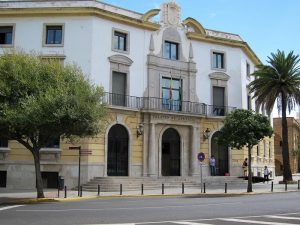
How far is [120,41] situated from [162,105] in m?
5.83

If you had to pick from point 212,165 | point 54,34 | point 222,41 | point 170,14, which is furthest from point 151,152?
point 222,41

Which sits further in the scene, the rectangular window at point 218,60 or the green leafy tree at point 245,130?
the rectangular window at point 218,60

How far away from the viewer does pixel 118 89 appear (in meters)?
33.5

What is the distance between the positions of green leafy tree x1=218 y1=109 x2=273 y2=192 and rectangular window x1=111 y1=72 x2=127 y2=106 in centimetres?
812

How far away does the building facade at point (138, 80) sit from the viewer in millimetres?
31484

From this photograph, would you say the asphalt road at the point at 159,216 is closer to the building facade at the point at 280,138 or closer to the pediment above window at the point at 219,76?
the pediment above window at the point at 219,76

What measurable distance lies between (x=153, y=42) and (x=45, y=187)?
44.7 feet

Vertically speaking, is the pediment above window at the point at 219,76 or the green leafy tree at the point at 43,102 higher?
the pediment above window at the point at 219,76

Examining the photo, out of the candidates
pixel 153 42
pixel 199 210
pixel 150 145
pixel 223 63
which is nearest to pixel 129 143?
pixel 150 145

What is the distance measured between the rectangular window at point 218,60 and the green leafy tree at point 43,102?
1762 cm

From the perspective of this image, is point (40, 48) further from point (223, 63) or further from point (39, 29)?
point (223, 63)

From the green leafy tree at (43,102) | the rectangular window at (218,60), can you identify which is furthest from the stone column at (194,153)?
the green leafy tree at (43,102)

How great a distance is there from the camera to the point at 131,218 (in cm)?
1389

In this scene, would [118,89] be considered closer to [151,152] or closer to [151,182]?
[151,152]
